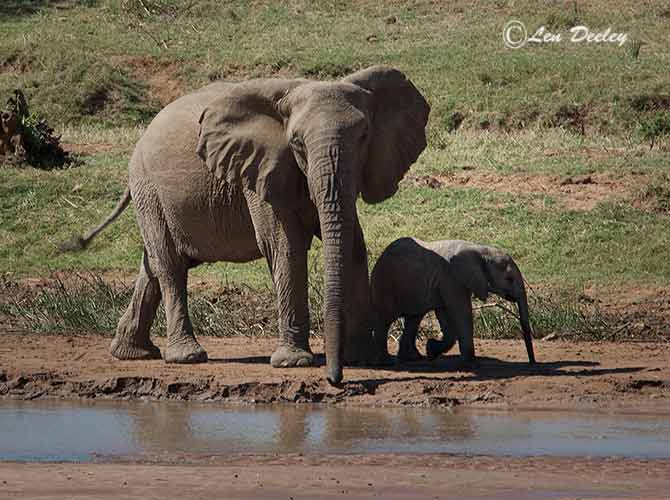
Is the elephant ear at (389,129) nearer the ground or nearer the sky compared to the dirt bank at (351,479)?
nearer the sky

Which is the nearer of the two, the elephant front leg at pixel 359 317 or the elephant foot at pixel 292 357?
the elephant front leg at pixel 359 317

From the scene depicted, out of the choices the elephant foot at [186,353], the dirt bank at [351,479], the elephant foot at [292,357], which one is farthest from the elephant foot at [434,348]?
the dirt bank at [351,479]

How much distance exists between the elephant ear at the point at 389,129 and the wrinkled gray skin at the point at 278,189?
0.03 feet

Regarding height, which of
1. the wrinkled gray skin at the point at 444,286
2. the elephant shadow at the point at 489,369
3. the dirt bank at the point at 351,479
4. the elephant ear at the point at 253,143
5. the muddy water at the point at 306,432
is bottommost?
the muddy water at the point at 306,432

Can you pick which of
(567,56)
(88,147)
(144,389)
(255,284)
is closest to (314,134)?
(144,389)

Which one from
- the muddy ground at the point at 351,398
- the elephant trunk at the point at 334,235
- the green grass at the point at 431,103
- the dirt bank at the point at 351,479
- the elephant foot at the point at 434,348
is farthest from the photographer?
the green grass at the point at 431,103

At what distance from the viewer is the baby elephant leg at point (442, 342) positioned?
12.3 metres

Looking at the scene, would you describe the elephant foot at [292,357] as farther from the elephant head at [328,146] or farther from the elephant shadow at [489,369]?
the elephant head at [328,146]

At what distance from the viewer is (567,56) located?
28.3m

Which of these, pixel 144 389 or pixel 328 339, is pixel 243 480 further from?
pixel 144 389

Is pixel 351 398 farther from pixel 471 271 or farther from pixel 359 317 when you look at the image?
pixel 471 271

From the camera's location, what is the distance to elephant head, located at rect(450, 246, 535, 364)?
1217 cm

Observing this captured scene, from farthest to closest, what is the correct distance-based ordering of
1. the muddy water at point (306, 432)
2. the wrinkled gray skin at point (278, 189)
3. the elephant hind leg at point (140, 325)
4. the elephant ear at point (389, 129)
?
the elephant hind leg at point (140, 325)
the elephant ear at point (389, 129)
the wrinkled gray skin at point (278, 189)
the muddy water at point (306, 432)

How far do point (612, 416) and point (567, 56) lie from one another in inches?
727
